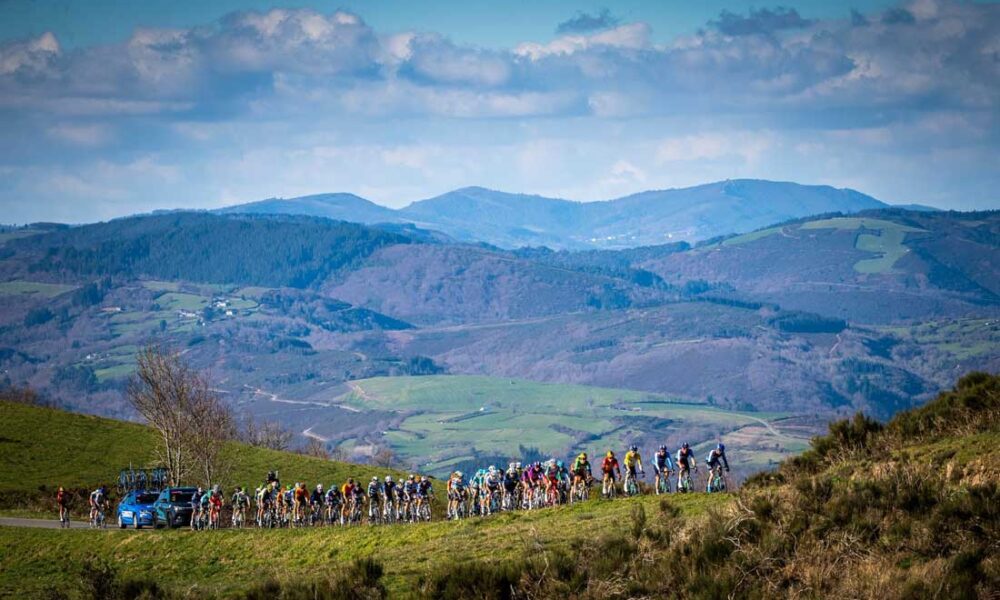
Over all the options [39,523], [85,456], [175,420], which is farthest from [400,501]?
[85,456]

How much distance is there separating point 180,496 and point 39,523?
301 inches

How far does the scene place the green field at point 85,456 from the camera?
7469 cm

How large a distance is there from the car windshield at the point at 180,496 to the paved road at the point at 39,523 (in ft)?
9.61

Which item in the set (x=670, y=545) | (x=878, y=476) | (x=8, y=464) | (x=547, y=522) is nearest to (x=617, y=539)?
(x=670, y=545)

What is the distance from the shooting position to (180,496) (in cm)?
5362

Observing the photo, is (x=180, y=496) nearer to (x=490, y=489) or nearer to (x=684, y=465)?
(x=490, y=489)

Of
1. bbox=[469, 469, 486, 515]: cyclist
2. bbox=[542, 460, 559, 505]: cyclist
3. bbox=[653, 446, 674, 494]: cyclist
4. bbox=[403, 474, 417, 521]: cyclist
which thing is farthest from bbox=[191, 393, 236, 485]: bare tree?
bbox=[653, 446, 674, 494]: cyclist

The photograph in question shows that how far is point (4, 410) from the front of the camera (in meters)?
90.5

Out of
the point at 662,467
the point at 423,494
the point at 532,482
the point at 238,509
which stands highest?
the point at 662,467

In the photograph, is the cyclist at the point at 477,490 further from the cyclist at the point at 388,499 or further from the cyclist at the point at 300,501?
the cyclist at the point at 300,501

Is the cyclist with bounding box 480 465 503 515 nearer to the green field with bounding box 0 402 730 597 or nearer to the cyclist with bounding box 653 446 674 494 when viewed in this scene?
the green field with bounding box 0 402 730 597

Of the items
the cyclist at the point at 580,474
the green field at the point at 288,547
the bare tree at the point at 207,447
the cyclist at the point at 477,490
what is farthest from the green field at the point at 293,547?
the bare tree at the point at 207,447

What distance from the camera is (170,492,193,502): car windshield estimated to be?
53.2 meters

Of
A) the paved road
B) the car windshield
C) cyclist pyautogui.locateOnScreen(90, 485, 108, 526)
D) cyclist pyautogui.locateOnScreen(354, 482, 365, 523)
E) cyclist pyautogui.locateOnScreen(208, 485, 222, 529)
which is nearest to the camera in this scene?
cyclist pyautogui.locateOnScreen(208, 485, 222, 529)
